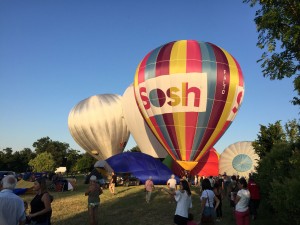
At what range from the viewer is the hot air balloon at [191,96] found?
27.2 meters

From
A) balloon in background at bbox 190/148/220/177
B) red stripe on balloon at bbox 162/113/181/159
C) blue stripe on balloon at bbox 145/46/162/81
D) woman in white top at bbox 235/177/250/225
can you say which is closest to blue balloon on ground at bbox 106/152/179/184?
red stripe on balloon at bbox 162/113/181/159

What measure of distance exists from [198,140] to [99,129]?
21.8 metres

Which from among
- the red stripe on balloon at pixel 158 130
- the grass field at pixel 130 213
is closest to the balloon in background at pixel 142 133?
the red stripe on balloon at pixel 158 130

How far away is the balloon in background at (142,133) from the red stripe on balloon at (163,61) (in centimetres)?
1208

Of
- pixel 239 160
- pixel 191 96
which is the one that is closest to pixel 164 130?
pixel 191 96

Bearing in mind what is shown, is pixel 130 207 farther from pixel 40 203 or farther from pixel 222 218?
pixel 40 203

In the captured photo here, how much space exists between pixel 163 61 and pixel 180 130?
19.0 ft

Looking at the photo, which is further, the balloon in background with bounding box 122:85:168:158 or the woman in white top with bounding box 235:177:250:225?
the balloon in background with bounding box 122:85:168:158

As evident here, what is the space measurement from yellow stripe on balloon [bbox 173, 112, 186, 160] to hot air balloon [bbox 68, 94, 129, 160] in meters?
20.8

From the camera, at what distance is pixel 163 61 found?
93.1 ft

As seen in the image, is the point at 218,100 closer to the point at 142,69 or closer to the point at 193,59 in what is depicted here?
the point at 193,59

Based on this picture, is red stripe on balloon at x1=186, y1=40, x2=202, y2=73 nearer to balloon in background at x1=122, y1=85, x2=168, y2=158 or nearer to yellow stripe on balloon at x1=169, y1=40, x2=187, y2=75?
yellow stripe on balloon at x1=169, y1=40, x2=187, y2=75

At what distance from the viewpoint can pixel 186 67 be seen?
1084 inches

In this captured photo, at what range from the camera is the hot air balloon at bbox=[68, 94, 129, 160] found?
4688 centimetres
